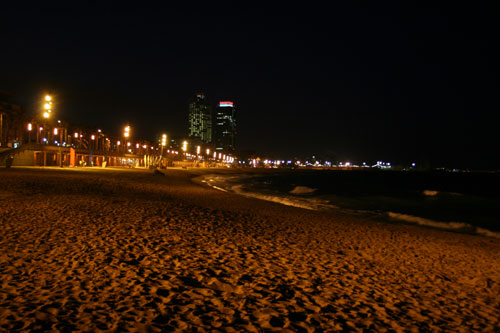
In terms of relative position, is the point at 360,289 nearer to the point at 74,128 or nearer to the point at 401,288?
the point at 401,288

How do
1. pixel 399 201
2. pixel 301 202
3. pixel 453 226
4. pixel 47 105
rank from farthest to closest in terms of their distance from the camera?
pixel 399 201 < pixel 47 105 < pixel 301 202 < pixel 453 226

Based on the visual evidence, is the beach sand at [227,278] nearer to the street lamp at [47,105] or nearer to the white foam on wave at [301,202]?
the white foam on wave at [301,202]

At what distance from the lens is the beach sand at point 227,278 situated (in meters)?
3.83

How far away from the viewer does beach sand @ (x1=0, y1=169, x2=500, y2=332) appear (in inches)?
151

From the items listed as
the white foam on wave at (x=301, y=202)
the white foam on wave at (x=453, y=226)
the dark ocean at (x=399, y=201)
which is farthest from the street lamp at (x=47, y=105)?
the white foam on wave at (x=453, y=226)

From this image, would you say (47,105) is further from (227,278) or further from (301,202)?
(227,278)

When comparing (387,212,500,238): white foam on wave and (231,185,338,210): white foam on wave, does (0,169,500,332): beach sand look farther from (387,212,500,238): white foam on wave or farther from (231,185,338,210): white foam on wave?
(231,185,338,210): white foam on wave

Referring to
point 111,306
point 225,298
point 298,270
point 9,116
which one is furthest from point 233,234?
point 9,116

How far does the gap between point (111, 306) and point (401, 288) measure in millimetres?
4891

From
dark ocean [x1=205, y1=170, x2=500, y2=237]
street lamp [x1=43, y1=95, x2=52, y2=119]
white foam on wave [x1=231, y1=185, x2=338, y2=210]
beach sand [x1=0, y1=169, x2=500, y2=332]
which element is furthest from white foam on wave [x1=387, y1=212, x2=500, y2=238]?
street lamp [x1=43, y1=95, x2=52, y2=119]

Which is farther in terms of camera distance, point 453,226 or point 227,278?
point 453,226

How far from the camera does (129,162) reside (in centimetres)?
7331

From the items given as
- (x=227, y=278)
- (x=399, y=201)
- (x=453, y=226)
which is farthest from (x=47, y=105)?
(x=399, y=201)

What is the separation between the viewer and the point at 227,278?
5.27m
